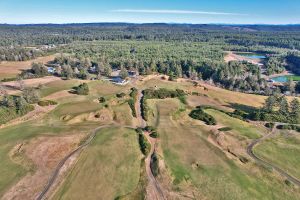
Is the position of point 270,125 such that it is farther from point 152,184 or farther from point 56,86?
point 56,86

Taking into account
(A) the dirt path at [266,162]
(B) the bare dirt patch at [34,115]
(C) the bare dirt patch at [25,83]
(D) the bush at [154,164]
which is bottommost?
(A) the dirt path at [266,162]

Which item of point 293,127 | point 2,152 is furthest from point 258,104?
point 2,152

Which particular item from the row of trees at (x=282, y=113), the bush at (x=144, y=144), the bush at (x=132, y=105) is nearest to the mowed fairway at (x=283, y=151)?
the row of trees at (x=282, y=113)

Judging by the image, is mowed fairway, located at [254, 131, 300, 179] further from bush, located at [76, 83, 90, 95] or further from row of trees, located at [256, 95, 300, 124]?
bush, located at [76, 83, 90, 95]

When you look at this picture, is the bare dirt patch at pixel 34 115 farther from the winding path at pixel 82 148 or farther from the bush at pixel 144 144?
the bush at pixel 144 144

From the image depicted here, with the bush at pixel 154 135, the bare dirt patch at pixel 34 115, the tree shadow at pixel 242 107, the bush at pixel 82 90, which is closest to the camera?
the bush at pixel 154 135

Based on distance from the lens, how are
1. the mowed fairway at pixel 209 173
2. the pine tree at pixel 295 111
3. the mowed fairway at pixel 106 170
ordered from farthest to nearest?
the pine tree at pixel 295 111 → the mowed fairway at pixel 209 173 → the mowed fairway at pixel 106 170

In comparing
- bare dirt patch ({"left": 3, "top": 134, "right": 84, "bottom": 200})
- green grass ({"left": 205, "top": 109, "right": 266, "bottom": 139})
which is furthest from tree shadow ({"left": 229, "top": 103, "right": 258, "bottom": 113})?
bare dirt patch ({"left": 3, "top": 134, "right": 84, "bottom": 200})

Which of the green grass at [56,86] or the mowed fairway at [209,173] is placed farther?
the green grass at [56,86]
